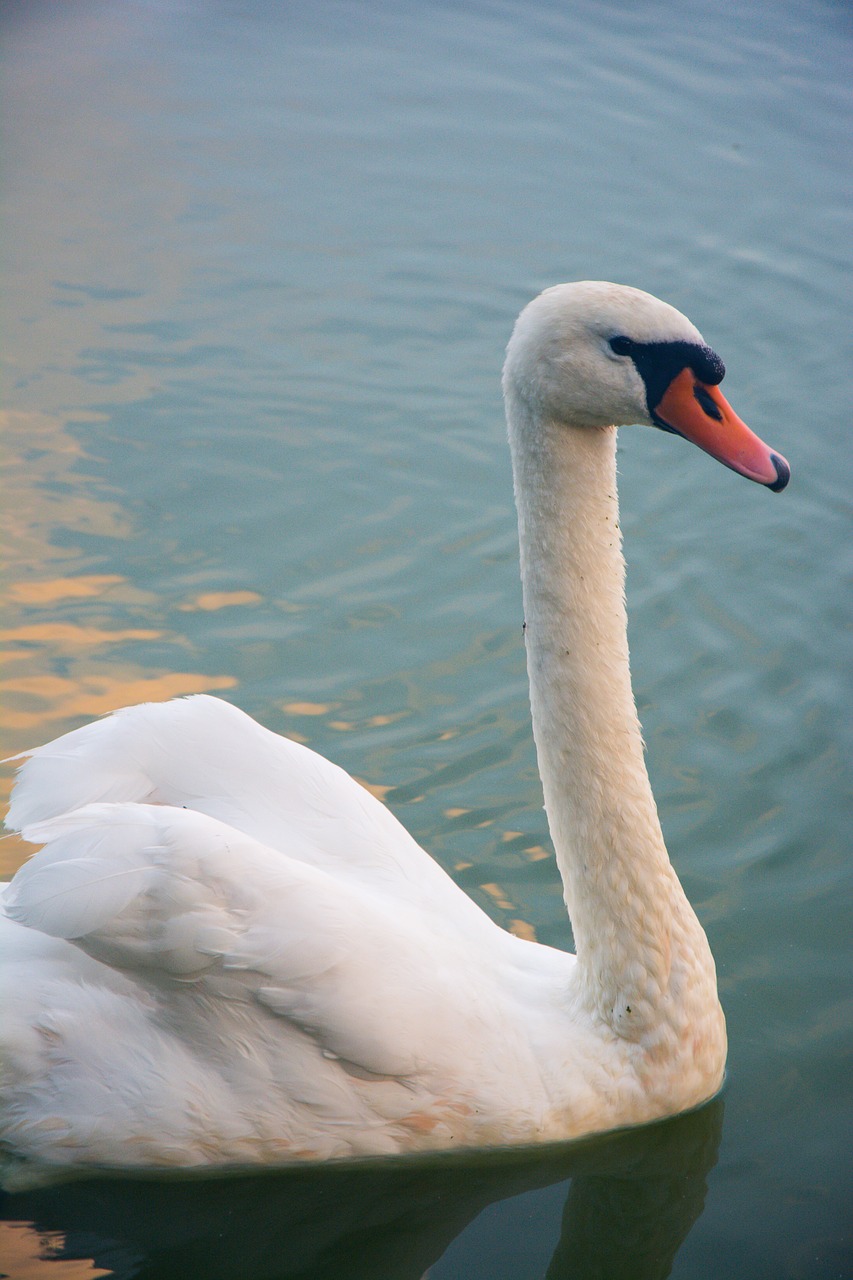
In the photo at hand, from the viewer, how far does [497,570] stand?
6.66 metres

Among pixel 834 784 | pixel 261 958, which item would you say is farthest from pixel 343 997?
pixel 834 784

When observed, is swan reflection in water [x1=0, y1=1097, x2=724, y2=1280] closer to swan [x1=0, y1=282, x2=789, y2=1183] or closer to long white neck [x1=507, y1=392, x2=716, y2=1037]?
swan [x1=0, y1=282, x2=789, y2=1183]

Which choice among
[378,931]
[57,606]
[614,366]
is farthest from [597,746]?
[57,606]

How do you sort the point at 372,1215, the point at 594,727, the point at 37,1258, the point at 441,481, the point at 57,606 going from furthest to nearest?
the point at 441,481
the point at 57,606
the point at 594,727
the point at 372,1215
the point at 37,1258

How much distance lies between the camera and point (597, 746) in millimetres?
3926

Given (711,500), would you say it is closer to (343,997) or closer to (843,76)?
(343,997)

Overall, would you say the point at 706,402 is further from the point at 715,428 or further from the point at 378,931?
the point at 378,931

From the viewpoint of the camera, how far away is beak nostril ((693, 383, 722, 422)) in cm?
368

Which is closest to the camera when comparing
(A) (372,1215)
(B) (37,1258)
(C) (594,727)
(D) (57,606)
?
(B) (37,1258)

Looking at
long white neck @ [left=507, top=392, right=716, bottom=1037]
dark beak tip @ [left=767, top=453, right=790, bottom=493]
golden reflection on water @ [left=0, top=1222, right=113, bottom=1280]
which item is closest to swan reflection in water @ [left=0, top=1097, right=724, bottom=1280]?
golden reflection on water @ [left=0, top=1222, right=113, bottom=1280]

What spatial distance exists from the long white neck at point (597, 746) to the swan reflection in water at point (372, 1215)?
404 mm

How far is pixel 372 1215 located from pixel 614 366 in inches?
88.0

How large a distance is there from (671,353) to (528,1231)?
7.38ft

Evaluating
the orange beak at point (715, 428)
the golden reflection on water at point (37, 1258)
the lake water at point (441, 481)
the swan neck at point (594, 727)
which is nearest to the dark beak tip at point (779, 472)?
the orange beak at point (715, 428)
